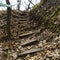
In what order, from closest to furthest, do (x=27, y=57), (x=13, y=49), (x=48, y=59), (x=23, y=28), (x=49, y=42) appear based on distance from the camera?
(x=48, y=59)
(x=27, y=57)
(x=49, y=42)
(x=13, y=49)
(x=23, y=28)

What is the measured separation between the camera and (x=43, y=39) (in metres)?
7.69

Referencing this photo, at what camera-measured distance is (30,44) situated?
7.82 metres

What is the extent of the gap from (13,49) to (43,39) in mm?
1369

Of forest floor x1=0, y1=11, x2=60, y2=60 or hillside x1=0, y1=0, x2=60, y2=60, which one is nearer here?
forest floor x1=0, y1=11, x2=60, y2=60

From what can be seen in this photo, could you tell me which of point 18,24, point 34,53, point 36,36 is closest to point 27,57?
point 34,53

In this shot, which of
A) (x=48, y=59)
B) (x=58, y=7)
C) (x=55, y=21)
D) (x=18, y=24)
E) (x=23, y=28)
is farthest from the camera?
(x=18, y=24)

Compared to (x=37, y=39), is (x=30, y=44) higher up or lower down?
lower down

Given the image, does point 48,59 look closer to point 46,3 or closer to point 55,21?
point 55,21

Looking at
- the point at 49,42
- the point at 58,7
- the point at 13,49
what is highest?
the point at 58,7

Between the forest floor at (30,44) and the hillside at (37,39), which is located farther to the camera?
the hillside at (37,39)

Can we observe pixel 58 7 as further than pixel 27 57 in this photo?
Yes

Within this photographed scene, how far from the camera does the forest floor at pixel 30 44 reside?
6.59m

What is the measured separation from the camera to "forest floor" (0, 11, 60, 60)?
259 inches

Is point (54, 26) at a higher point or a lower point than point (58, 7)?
lower
